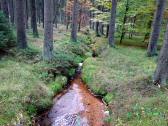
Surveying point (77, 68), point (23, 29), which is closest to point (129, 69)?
point (77, 68)

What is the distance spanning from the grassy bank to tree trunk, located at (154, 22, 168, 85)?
4.73 metres

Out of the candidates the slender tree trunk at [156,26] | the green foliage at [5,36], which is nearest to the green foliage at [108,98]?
the green foliage at [5,36]

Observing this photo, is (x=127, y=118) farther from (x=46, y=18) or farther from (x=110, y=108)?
(x=46, y=18)

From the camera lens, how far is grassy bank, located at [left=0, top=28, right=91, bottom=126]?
9070mm

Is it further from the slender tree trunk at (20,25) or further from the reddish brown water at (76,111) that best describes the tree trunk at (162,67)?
the slender tree trunk at (20,25)

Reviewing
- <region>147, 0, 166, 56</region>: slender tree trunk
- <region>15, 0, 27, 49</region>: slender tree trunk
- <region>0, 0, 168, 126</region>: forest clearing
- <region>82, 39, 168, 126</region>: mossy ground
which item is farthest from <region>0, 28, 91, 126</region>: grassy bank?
<region>147, 0, 166, 56</region>: slender tree trunk

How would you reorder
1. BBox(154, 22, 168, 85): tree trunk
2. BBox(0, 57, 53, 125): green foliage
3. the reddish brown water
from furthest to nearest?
BBox(154, 22, 168, 85): tree trunk, the reddish brown water, BBox(0, 57, 53, 125): green foliage

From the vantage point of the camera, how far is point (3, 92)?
9773 mm

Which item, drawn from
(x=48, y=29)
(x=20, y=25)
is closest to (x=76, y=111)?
(x=48, y=29)

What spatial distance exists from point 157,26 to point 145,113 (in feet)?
36.2

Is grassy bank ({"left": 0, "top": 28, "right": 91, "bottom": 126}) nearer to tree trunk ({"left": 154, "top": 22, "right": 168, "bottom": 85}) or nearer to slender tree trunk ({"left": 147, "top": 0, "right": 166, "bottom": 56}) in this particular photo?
tree trunk ({"left": 154, "top": 22, "right": 168, "bottom": 85})

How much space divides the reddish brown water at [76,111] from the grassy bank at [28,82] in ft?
1.56

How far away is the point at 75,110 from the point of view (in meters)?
11.1

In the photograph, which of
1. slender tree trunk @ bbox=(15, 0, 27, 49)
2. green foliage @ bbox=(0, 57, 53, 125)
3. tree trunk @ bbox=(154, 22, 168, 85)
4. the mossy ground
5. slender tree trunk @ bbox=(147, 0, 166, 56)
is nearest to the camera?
the mossy ground
